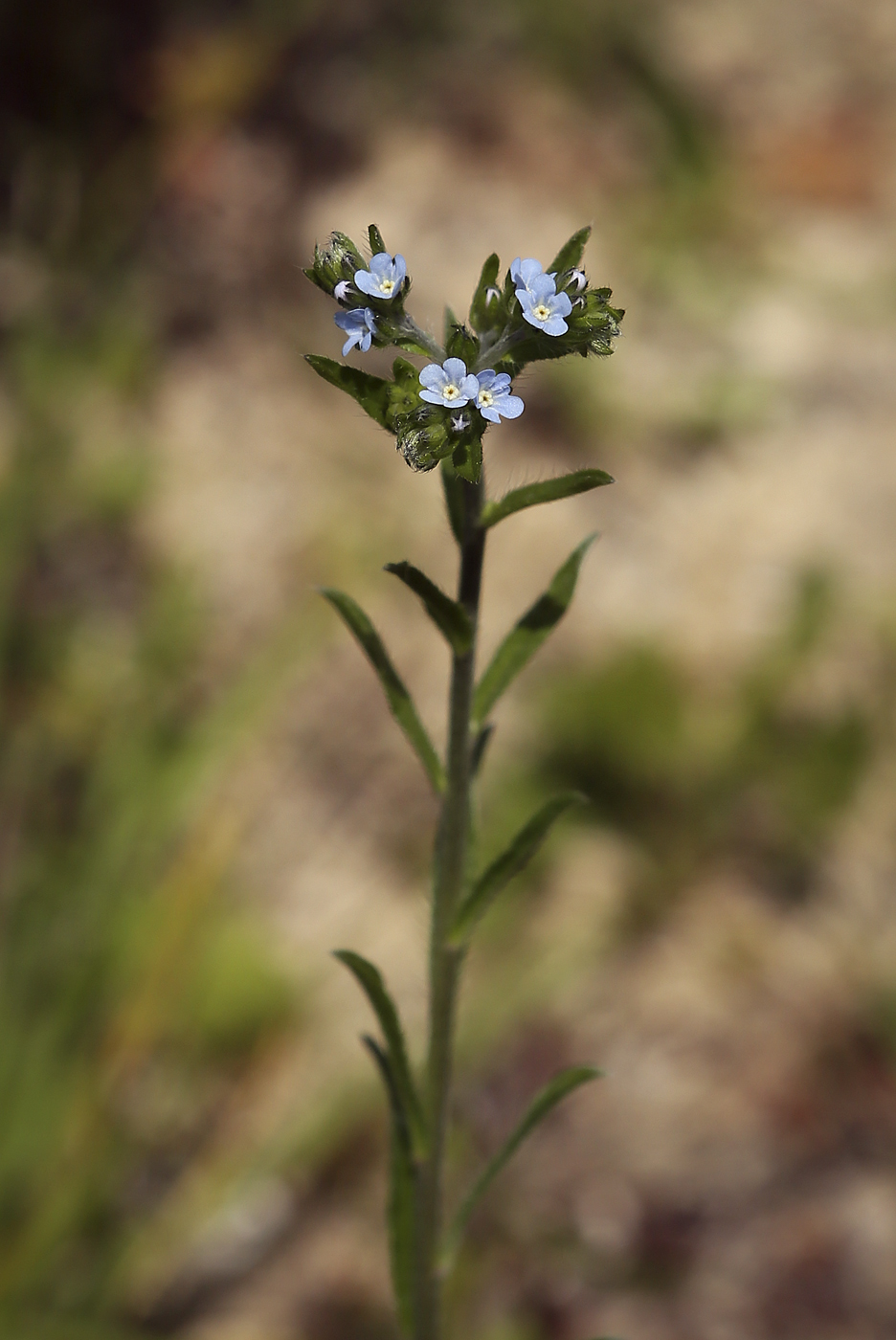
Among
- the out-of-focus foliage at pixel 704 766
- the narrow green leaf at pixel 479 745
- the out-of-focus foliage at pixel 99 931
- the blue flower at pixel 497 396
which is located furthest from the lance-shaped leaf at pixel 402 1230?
the out-of-focus foliage at pixel 704 766

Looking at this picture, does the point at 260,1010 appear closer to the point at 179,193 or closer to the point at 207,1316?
the point at 207,1316

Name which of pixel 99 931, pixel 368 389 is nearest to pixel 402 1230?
pixel 368 389

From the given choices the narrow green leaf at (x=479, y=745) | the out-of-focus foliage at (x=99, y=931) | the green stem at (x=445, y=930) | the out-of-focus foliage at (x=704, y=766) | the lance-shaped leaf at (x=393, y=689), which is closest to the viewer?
the green stem at (x=445, y=930)

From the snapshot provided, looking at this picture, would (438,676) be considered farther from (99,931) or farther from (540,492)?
(540,492)

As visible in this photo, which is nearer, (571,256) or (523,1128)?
(571,256)

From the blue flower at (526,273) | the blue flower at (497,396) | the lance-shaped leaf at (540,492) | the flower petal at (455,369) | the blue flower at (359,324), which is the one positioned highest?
the blue flower at (359,324)

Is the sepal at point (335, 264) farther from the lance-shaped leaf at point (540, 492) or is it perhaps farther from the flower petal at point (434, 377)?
the lance-shaped leaf at point (540, 492)

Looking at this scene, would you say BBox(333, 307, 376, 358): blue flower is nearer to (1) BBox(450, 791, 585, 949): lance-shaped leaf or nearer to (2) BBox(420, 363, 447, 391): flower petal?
(2) BBox(420, 363, 447, 391): flower petal
